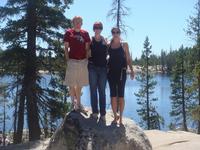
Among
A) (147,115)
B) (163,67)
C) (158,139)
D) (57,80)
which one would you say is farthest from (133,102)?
(163,67)

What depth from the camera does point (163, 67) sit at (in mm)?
146250

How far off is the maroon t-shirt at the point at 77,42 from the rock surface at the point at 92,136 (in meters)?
1.30

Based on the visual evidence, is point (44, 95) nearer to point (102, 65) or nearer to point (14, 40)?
point (14, 40)

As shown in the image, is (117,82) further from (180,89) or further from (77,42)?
(180,89)

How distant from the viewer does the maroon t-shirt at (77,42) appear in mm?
9328

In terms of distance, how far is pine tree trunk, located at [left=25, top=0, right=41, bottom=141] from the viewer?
2153cm

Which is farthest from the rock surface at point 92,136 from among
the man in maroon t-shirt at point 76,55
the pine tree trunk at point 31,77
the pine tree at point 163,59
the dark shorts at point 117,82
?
the pine tree at point 163,59

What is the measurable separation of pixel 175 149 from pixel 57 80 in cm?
1258

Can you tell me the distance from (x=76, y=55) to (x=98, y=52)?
0.52m

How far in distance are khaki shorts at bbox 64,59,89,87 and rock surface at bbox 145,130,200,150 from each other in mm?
3085

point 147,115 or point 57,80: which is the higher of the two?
point 57,80

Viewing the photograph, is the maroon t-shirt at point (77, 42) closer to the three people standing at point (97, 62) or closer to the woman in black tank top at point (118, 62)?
the three people standing at point (97, 62)

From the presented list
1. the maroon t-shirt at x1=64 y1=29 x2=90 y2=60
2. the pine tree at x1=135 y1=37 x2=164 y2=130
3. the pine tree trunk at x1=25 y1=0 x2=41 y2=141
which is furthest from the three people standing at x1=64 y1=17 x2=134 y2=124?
the pine tree at x1=135 y1=37 x2=164 y2=130

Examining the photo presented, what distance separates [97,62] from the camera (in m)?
9.24
